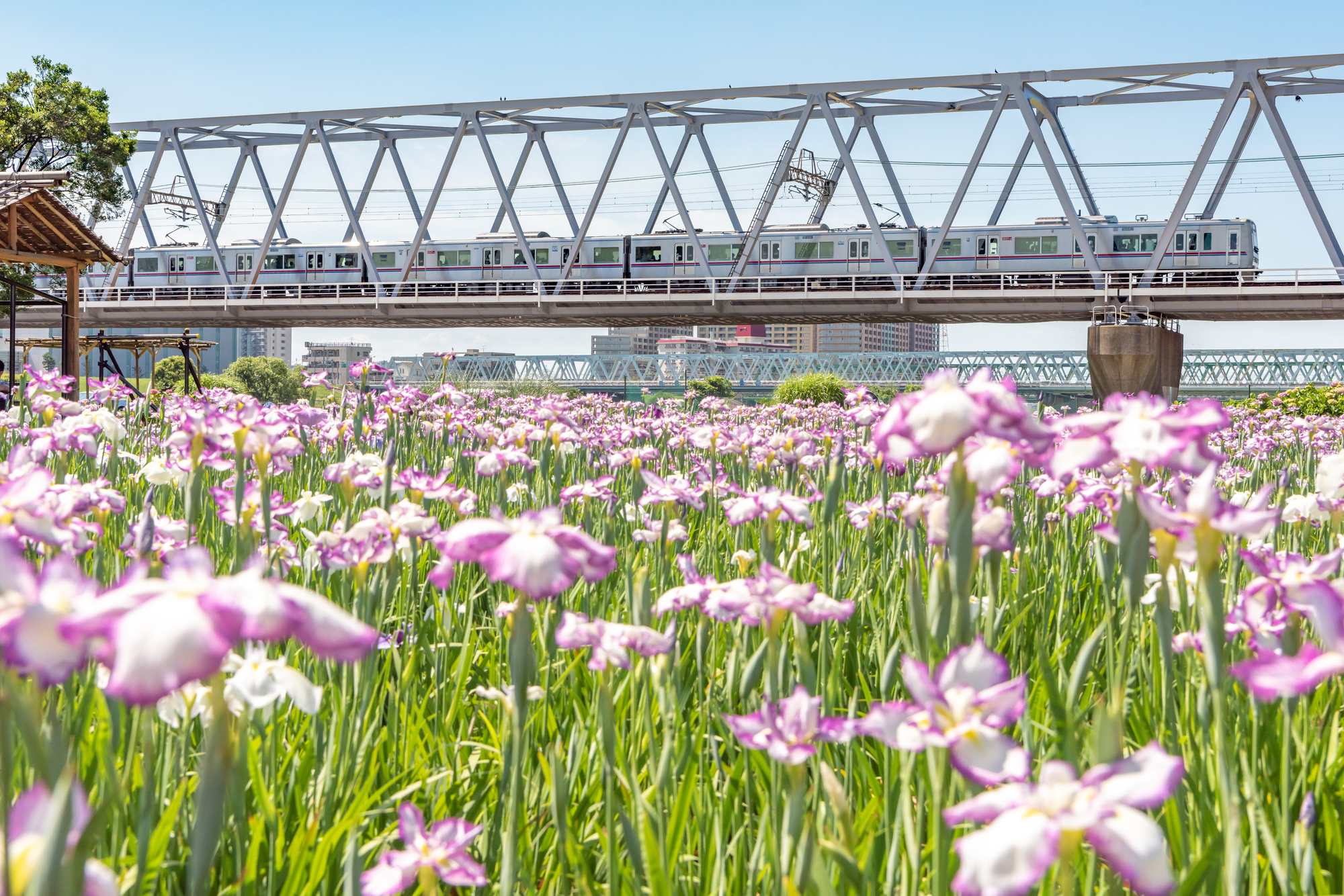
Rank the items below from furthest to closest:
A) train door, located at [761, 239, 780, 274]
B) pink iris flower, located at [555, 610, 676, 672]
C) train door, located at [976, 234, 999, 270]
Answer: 1. train door, located at [761, 239, 780, 274]
2. train door, located at [976, 234, 999, 270]
3. pink iris flower, located at [555, 610, 676, 672]

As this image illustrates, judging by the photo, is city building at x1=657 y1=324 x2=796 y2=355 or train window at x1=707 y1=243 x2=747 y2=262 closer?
train window at x1=707 y1=243 x2=747 y2=262

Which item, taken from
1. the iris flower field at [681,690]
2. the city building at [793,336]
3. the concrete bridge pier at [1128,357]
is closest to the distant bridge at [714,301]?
the concrete bridge pier at [1128,357]

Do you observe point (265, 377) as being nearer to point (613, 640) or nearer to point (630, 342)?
point (613, 640)

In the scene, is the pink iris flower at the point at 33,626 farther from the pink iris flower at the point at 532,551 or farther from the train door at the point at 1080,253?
the train door at the point at 1080,253

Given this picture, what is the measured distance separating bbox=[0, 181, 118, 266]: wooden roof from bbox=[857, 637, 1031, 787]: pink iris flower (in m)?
10.4

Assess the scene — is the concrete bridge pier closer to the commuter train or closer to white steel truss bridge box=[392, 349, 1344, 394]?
the commuter train

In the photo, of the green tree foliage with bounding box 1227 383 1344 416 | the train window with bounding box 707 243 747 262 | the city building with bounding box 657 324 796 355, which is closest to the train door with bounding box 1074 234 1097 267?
the train window with bounding box 707 243 747 262

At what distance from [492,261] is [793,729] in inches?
1100

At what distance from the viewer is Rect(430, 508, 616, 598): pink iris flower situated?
2.57 ft

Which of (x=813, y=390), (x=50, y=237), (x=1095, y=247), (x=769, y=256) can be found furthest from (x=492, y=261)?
(x=50, y=237)

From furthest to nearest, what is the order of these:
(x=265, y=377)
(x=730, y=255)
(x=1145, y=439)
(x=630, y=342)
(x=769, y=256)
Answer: (x=630, y=342), (x=265, y=377), (x=730, y=255), (x=769, y=256), (x=1145, y=439)

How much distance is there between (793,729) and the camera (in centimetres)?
89

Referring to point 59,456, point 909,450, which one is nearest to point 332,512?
point 59,456

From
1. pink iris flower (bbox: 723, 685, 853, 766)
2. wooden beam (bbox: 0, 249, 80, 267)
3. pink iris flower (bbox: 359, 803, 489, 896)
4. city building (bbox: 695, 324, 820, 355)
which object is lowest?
pink iris flower (bbox: 359, 803, 489, 896)
